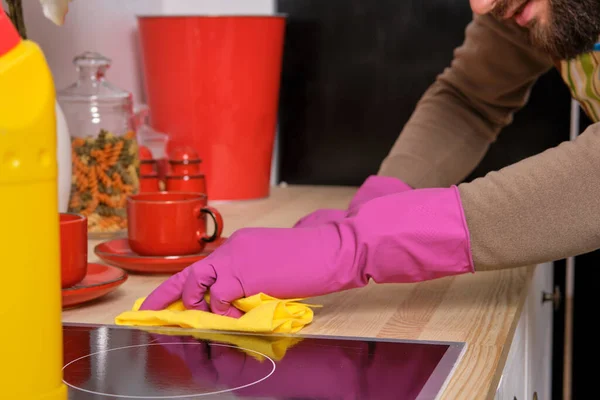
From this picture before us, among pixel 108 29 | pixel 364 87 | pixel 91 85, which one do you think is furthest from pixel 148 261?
pixel 364 87

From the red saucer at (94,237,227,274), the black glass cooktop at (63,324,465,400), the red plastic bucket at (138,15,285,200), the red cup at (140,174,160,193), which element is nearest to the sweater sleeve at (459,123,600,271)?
the black glass cooktop at (63,324,465,400)

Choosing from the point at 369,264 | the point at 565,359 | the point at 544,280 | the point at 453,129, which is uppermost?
the point at 453,129

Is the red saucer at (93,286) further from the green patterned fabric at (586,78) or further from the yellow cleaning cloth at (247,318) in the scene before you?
A: the green patterned fabric at (586,78)

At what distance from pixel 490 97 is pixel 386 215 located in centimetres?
63

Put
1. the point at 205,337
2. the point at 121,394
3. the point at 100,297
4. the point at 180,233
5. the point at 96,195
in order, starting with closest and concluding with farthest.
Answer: the point at 121,394 < the point at 205,337 < the point at 100,297 < the point at 180,233 < the point at 96,195

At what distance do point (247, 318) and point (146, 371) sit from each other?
0.40ft

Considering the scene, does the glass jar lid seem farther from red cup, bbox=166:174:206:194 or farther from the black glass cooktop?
the black glass cooktop

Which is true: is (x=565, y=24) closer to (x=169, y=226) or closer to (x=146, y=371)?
(x=169, y=226)

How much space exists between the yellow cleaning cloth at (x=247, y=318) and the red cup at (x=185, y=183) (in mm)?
588

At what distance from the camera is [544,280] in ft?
4.47

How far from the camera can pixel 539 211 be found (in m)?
0.81

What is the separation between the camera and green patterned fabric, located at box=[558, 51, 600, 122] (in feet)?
3.83

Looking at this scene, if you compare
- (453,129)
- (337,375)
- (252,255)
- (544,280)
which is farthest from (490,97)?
(337,375)

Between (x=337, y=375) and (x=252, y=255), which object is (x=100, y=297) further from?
(x=337, y=375)
